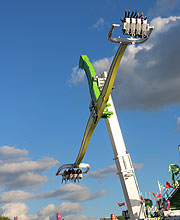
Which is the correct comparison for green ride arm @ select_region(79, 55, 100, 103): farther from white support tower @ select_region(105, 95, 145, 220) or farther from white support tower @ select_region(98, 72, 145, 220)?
white support tower @ select_region(105, 95, 145, 220)

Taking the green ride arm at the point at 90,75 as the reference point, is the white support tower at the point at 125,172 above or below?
below

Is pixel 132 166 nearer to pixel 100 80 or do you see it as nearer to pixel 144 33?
pixel 100 80

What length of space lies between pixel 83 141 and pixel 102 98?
8.80 meters

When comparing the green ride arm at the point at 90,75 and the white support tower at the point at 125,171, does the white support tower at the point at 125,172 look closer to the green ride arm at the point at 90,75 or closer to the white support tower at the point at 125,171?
the white support tower at the point at 125,171

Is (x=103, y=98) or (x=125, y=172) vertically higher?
(x=103, y=98)

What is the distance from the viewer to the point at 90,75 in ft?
97.7

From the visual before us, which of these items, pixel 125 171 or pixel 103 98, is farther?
pixel 125 171

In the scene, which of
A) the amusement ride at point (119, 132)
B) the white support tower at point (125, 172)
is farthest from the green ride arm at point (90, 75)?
the white support tower at point (125, 172)

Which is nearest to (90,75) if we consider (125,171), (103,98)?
(103,98)

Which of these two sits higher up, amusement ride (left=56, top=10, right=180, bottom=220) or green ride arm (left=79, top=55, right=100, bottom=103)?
green ride arm (left=79, top=55, right=100, bottom=103)

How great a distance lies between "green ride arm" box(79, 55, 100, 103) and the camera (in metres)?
27.5

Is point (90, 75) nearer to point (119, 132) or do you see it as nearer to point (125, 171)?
point (119, 132)

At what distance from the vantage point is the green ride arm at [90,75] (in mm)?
27531

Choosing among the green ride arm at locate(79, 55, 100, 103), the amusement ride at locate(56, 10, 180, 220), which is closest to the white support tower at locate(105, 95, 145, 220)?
the amusement ride at locate(56, 10, 180, 220)
